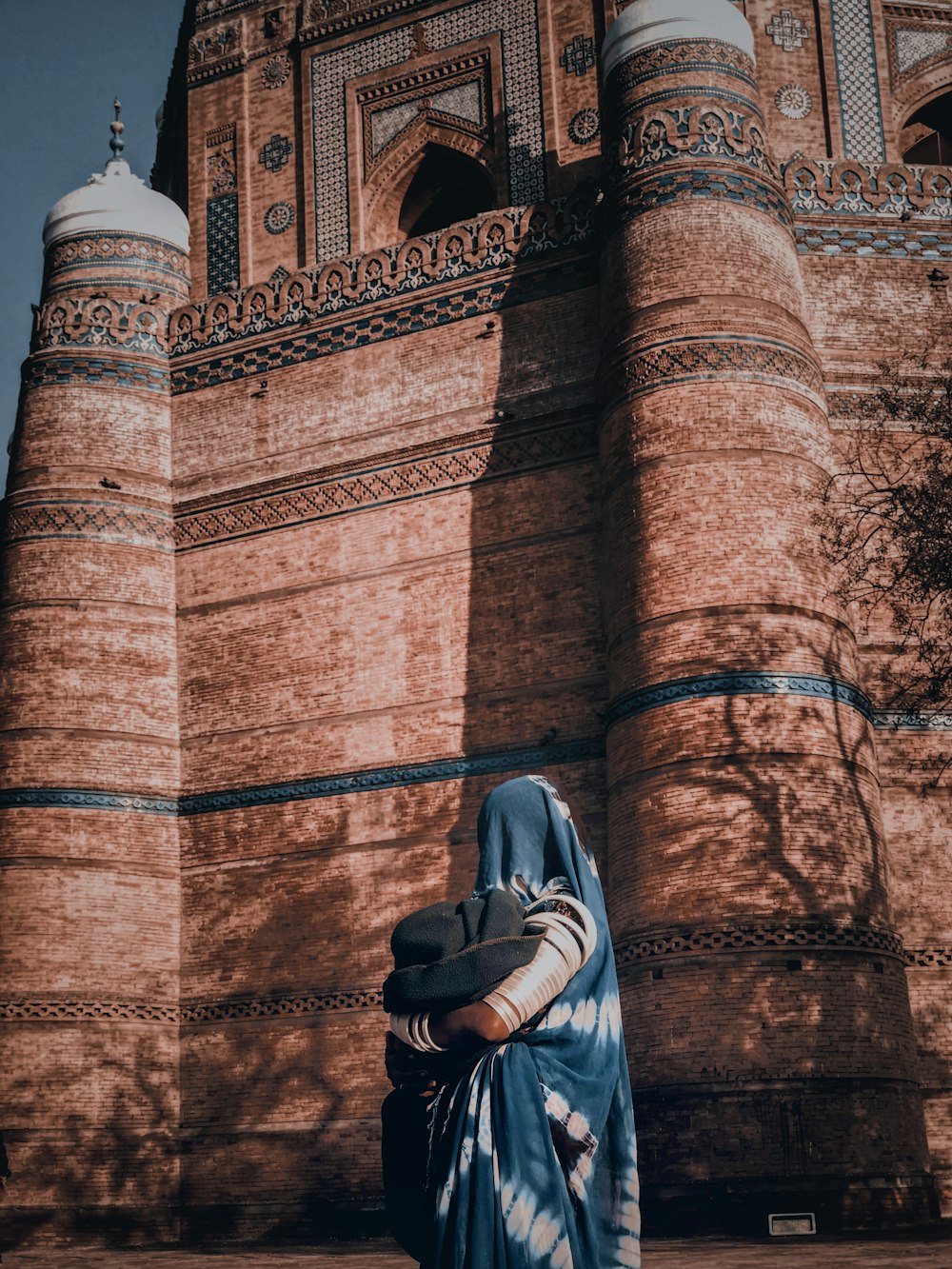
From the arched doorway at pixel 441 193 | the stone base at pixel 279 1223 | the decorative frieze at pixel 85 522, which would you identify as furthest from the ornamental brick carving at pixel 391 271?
the stone base at pixel 279 1223

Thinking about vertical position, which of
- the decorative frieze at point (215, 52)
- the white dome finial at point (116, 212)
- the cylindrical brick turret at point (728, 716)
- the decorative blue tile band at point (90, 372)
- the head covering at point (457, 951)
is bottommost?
the head covering at point (457, 951)

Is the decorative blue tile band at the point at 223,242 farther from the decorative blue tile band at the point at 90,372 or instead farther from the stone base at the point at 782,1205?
the stone base at the point at 782,1205

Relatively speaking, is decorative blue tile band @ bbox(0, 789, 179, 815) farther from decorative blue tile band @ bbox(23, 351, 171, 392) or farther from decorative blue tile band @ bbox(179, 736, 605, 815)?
decorative blue tile band @ bbox(23, 351, 171, 392)

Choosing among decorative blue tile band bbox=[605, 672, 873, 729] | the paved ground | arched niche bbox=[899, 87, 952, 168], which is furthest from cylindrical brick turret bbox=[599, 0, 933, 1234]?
arched niche bbox=[899, 87, 952, 168]

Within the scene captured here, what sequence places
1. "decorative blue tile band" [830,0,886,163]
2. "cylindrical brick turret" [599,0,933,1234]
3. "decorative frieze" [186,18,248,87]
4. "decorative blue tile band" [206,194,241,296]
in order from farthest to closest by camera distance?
"decorative frieze" [186,18,248,87]
"decorative blue tile band" [206,194,241,296]
"decorative blue tile band" [830,0,886,163]
"cylindrical brick turret" [599,0,933,1234]

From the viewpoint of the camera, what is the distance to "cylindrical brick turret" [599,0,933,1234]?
9023 millimetres

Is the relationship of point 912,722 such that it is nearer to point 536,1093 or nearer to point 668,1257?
point 668,1257

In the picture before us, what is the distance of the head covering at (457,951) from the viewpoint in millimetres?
2881

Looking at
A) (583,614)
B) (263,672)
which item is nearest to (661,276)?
(583,614)

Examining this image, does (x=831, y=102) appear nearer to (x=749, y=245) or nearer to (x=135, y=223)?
(x=749, y=245)

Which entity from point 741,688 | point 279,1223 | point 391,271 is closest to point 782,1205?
point 741,688

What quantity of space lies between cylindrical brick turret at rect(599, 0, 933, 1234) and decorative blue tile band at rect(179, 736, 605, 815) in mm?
537

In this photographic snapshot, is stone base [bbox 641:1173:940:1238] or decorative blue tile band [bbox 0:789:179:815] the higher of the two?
decorative blue tile band [bbox 0:789:179:815]

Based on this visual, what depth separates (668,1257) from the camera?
7.57m
